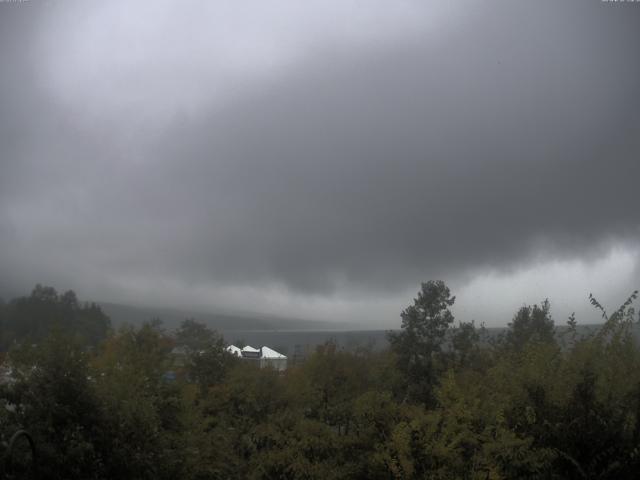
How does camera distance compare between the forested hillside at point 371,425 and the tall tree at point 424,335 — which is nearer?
the forested hillside at point 371,425

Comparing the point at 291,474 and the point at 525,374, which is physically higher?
the point at 525,374

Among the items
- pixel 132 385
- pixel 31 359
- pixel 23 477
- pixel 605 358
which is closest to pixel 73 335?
pixel 31 359

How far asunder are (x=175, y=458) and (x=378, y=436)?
23.1 ft

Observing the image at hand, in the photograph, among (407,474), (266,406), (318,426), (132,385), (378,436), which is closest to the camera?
(407,474)

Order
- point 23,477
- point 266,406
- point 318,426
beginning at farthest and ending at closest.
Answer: point 266,406
point 318,426
point 23,477

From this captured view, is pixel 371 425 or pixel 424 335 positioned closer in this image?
pixel 371 425

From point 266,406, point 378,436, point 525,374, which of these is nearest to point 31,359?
point 378,436

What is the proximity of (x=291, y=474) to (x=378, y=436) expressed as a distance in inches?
140

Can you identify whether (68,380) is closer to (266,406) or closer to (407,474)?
(407,474)

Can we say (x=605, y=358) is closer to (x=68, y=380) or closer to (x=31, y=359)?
(x=68, y=380)

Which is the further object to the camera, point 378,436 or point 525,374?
point 378,436

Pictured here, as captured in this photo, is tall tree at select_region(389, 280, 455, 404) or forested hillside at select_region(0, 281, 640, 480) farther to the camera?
tall tree at select_region(389, 280, 455, 404)

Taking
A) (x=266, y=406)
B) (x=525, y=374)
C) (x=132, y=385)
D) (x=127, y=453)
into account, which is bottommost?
(x=266, y=406)

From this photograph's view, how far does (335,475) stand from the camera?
18906 mm
